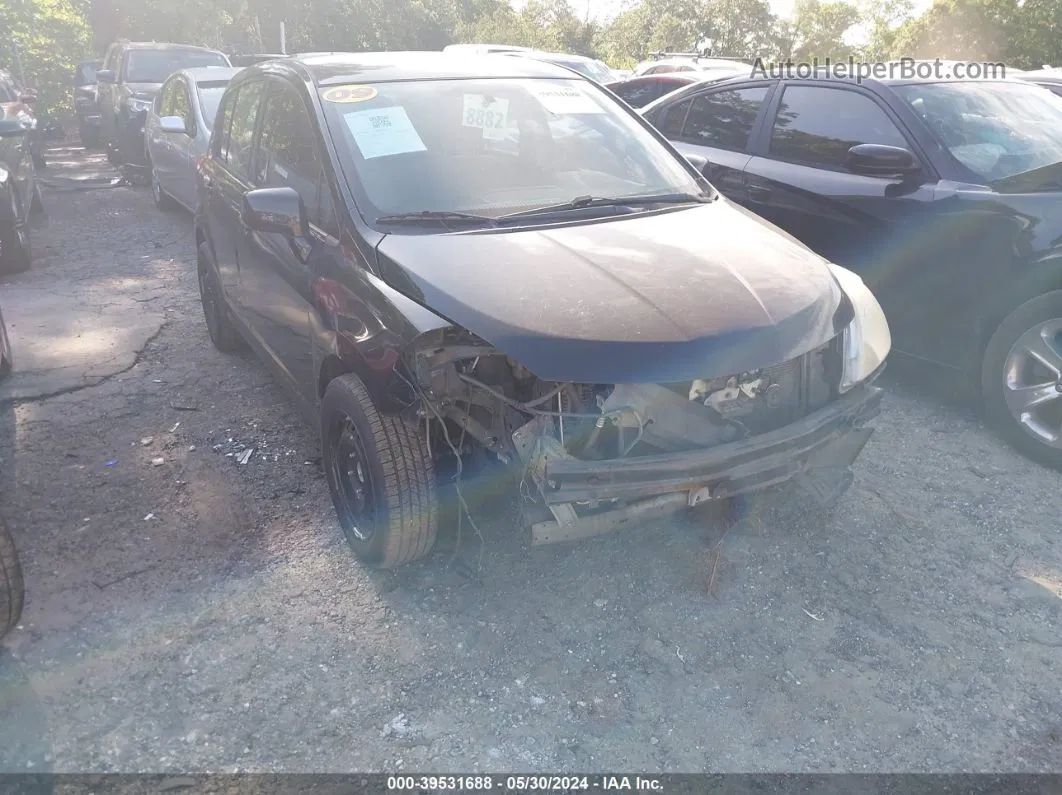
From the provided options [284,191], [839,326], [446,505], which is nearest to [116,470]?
[284,191]

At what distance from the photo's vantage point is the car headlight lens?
10.0ft

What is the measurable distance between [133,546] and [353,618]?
1096mm

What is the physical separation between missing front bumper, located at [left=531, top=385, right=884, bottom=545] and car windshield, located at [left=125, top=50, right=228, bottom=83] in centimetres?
1153

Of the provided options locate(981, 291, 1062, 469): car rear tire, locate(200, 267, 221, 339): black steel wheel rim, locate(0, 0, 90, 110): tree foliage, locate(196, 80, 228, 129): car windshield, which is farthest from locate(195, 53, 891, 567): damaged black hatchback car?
locate(0, 0, 90, 110): tree foliage

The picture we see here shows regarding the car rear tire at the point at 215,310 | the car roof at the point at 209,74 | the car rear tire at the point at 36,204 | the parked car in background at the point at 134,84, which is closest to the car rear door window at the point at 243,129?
the car rear tire at the point at 215,310

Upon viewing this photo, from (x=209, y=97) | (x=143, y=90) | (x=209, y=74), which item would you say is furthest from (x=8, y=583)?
(x=143, y=90)

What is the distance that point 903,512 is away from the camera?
371 centimetres

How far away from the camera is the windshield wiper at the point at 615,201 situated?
10.9 feet

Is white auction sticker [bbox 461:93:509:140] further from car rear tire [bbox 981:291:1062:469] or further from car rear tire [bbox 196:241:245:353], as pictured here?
car rear tire [bbox 981:291:1062:469]

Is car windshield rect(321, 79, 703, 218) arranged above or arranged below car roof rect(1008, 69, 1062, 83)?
below

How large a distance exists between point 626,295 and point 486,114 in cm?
145

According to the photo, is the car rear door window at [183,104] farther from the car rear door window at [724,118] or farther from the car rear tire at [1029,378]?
the car rear tire at [1029,378]

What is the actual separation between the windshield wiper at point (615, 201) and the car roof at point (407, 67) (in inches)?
35.9

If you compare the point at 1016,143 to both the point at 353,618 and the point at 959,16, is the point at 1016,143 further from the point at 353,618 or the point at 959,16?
the point at 959,16
